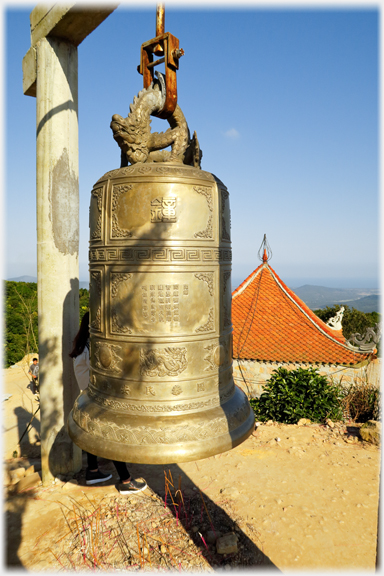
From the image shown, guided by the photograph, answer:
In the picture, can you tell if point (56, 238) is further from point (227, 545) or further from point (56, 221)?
point (227, 545)

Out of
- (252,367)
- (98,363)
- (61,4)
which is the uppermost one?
(61,4)

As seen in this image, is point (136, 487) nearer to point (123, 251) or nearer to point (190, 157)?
point (123, 251)

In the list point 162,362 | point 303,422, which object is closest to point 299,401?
point 303,422

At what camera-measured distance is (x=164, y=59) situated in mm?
2064

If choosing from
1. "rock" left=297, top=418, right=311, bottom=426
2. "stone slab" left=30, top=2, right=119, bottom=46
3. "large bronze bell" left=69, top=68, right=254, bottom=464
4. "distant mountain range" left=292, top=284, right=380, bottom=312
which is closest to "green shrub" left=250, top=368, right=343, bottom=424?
"rock" left=297, top=418, right=311, bottom=426

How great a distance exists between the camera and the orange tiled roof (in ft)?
37.2

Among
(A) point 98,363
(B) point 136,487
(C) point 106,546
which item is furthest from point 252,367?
(A) point 98,363

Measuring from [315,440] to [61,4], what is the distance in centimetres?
695

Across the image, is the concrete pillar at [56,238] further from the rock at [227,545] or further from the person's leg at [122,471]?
the rock at [227,545]

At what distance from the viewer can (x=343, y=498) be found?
470 centimetres

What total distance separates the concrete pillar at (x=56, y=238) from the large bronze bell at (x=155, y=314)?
8.55 feet

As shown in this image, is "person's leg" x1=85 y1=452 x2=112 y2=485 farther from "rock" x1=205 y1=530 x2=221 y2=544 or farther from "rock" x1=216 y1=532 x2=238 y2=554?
"rock" x1=216 y1=532 x2=238 y2=554

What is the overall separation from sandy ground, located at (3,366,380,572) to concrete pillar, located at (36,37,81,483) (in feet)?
2.65

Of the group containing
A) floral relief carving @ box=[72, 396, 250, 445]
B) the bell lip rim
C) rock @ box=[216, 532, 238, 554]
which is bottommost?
rock @ box=[216, 532, 238, 554]
